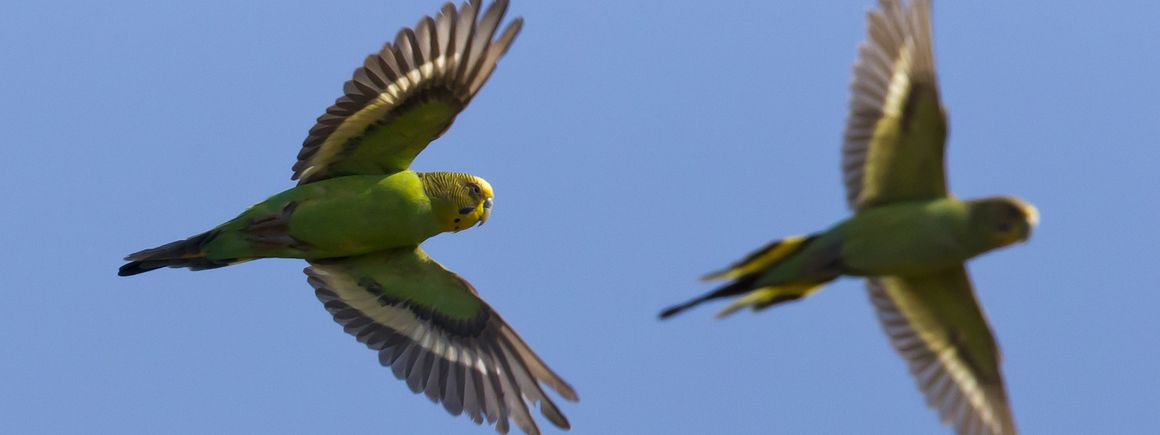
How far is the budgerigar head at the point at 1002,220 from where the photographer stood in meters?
9.30

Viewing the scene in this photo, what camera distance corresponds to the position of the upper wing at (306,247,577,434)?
12633 millimetres

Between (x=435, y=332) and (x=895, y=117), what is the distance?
4.86 meters

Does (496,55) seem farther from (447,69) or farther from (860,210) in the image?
(860,210)

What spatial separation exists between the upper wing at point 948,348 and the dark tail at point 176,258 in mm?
5284

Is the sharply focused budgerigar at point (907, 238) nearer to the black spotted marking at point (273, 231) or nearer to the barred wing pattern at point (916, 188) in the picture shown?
the barred wing pattern at point (916, 188)

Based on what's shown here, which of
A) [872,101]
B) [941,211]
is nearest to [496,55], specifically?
[872,101]

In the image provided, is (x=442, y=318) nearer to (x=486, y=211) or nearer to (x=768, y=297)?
(x=486, y=211)

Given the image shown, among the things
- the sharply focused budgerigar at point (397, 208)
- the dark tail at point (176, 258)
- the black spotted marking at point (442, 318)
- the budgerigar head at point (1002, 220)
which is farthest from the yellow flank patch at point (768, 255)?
the dark tail at point (176, 258)

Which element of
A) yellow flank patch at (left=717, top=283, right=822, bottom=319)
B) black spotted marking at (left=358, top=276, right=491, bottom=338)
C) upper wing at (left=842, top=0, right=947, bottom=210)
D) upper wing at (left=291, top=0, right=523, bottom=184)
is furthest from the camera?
black spotted marking at (left=358, top=276, right=491, bottom=338)

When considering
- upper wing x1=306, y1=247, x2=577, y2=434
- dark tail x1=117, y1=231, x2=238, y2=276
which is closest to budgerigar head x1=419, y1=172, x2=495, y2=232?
upper wing x1=306, y1=247, x2=577, y2=434

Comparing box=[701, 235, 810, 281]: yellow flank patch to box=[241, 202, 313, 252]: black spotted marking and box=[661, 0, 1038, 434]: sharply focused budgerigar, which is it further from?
box=[241, 202, 313, 252]: black spotted marking

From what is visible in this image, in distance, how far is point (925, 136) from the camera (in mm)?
9656

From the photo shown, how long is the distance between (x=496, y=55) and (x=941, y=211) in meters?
4.14

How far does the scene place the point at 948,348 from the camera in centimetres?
1076
